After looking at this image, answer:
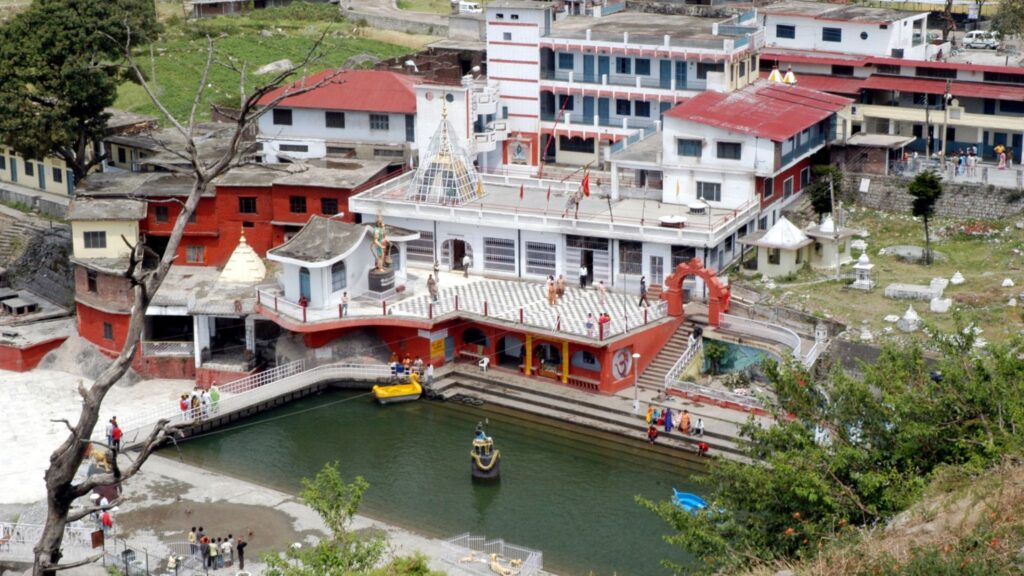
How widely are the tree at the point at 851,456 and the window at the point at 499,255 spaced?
2683cm

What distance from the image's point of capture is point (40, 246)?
225ft

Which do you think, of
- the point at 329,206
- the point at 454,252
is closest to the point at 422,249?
the point at 454,252

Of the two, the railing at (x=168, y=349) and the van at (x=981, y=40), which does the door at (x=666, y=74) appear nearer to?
the van at (x=981, y=40)

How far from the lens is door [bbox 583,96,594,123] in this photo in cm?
7269

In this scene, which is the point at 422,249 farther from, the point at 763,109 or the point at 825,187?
the point at 825,187

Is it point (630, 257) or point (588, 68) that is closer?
point (630, 257)

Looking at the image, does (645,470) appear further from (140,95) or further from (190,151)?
(140,95)

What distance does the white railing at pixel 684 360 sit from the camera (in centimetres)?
5525

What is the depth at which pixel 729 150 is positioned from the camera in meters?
63.3

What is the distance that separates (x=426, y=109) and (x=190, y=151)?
155 ft

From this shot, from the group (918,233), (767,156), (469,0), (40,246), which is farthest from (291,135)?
(469,0)

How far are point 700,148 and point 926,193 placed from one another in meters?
9.29

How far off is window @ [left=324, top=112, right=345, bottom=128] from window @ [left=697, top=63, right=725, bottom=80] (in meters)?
16.5

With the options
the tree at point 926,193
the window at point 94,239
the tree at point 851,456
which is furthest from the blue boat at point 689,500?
the window at point 94,239
